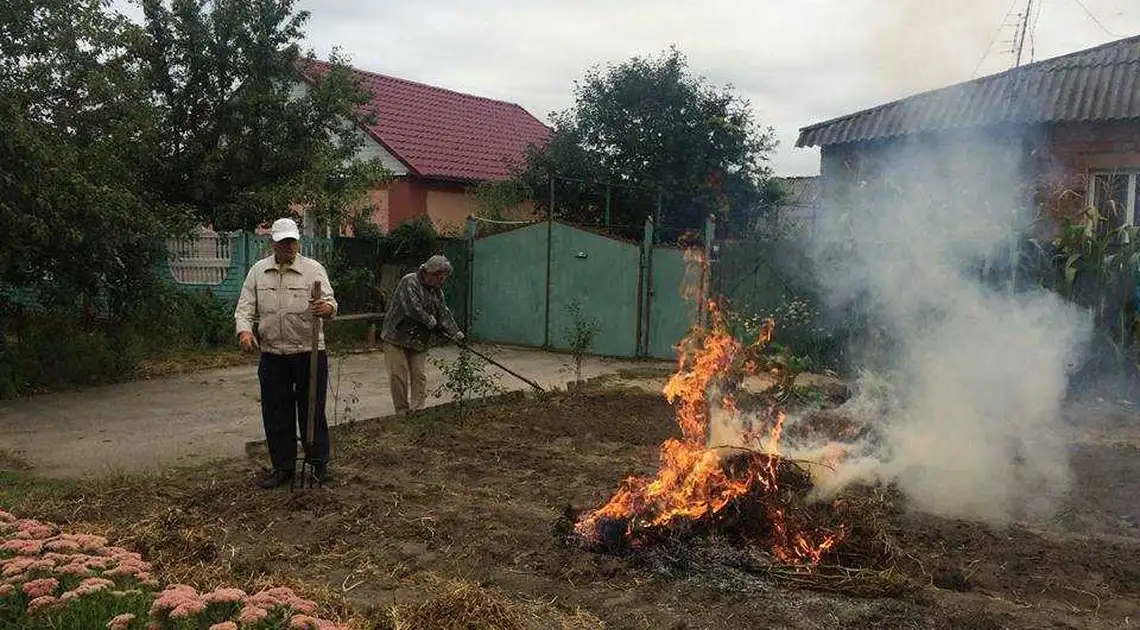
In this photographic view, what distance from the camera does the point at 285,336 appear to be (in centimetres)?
645

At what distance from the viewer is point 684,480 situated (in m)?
5.49

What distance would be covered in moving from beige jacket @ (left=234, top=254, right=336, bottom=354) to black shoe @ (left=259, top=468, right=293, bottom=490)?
891 mm

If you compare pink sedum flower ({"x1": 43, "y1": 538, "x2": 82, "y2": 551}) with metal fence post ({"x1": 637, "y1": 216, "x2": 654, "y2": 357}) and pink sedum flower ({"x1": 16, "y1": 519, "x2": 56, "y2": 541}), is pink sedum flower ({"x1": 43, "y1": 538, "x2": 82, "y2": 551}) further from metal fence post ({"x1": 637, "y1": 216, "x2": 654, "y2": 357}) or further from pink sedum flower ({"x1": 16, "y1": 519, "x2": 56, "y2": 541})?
metal fence post ({"x1": 637, "y1": 216, "x2": 654, "y2": 357})

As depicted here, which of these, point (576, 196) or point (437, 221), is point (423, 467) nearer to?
point (576, 196)

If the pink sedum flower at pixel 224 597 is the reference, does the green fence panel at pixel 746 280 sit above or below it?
above

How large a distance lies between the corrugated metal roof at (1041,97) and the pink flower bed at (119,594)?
1214 cm

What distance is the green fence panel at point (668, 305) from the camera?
1373 cm

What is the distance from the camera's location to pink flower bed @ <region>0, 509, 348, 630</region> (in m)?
3.45

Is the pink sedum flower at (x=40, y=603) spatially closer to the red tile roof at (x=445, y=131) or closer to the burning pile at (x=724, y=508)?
the burning pile at (x=724, y=508)

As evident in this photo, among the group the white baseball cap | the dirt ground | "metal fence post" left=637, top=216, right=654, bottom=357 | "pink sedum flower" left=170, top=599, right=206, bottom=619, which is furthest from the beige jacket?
"metal fence post" left=637, top=216, right=654, bottom=357

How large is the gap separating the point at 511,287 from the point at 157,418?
24.7 ft

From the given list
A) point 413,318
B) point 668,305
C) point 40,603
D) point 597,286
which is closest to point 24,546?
point 40,603

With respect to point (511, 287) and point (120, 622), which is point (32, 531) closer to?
point (120, 622)

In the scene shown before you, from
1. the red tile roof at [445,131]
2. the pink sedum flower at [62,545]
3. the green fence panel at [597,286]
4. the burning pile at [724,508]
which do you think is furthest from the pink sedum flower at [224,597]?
the red tile roof at [445,131]
